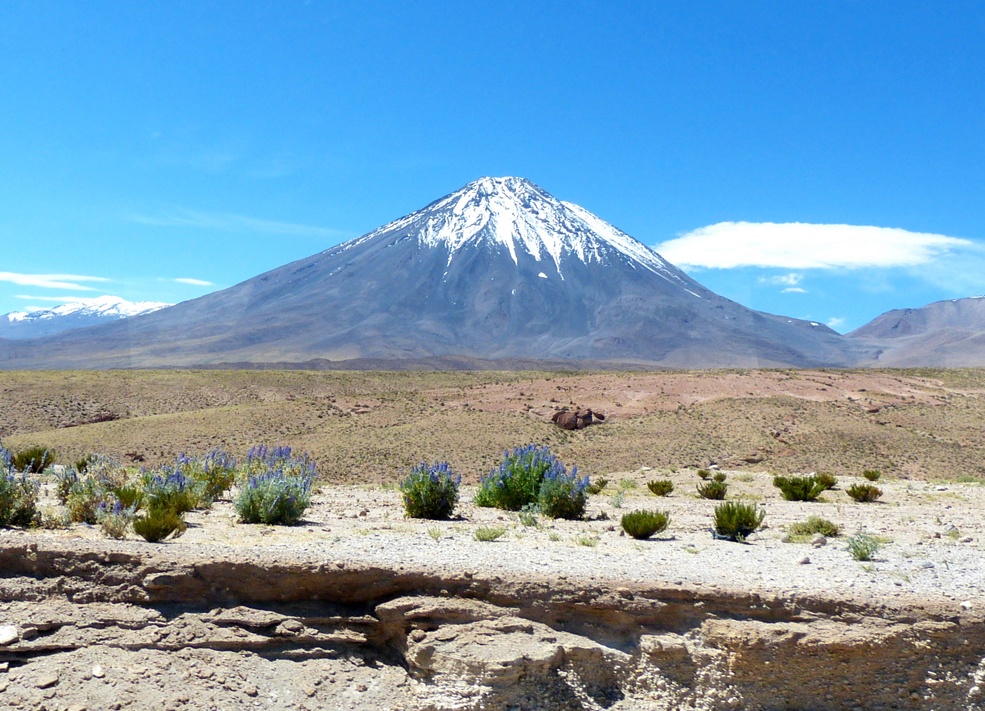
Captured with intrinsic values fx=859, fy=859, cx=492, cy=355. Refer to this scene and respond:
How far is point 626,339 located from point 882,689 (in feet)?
590

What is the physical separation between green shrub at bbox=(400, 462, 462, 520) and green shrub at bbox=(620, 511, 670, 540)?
326cm

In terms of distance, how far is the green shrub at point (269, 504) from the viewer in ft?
36.5

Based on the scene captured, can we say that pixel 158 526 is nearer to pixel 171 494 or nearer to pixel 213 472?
pixel 171 494

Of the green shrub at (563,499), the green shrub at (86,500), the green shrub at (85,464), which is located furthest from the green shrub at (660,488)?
the green shrub at (86,500)

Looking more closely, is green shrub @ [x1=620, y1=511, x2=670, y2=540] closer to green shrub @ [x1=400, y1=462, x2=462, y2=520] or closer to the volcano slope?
the volcano slope

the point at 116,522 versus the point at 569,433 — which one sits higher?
the point at 116,522

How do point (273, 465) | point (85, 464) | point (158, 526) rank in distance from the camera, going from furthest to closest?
point (85, 464), point (273, 465), point (158, 526)

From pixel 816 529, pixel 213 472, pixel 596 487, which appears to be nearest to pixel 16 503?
pixel 213 472

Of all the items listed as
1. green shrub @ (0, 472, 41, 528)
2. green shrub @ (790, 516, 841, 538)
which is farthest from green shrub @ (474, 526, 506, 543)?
green shrub @ (0, 472, 41, 528)

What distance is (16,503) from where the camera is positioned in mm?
9969

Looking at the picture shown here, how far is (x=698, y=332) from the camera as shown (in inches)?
7530

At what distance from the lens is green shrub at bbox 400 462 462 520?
1296cm

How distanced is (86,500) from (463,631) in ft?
20.0

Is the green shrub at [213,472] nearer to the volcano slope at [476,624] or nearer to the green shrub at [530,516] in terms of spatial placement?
the volcano slope at [476,624]
